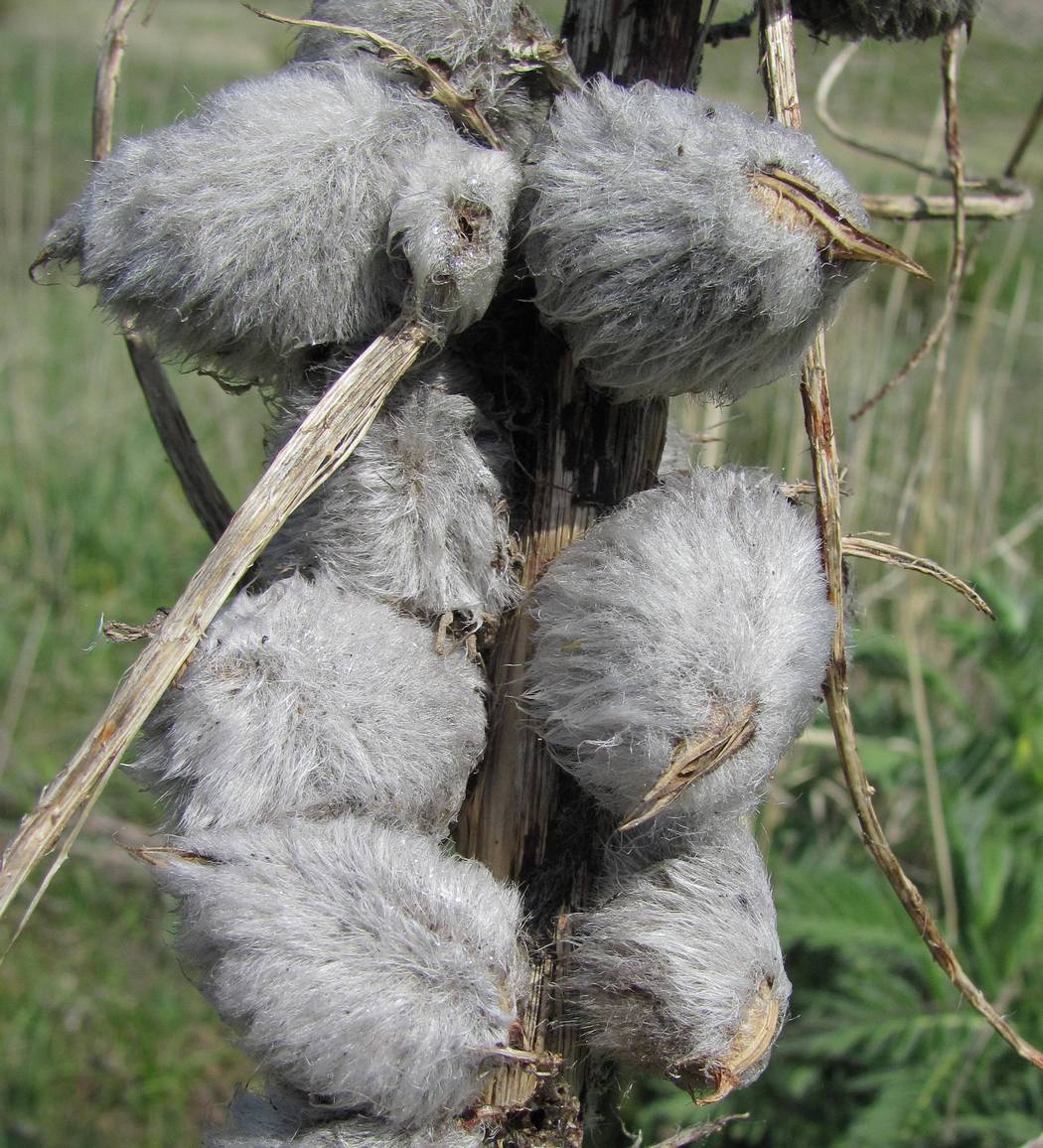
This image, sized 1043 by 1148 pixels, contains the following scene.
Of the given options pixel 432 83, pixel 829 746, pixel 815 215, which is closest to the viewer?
pixel 815 215

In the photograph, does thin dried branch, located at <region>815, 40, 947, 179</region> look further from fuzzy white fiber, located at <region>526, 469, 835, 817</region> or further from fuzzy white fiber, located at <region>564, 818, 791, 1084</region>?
fuzzy white fiber, located at <region>564, 818, 791, 1084</region>

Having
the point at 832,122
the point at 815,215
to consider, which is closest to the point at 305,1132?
the point at 815,215

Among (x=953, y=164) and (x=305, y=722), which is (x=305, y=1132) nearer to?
(x=305, y=722)

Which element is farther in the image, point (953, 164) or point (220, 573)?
point (953, 164)

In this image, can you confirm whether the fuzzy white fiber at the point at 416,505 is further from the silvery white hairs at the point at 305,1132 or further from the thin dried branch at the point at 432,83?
the silvery white hairs at the point at 305,1132

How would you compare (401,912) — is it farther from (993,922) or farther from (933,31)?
(993,922)

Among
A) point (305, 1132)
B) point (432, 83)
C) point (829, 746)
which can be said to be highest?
point (432, 83)

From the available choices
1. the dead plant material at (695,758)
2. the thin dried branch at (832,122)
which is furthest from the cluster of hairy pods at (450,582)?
the thin dried branch at (832,122)
